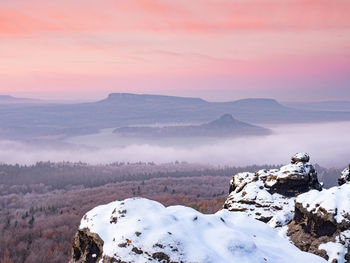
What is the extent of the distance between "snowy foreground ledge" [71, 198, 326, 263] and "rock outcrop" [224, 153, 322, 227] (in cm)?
1642

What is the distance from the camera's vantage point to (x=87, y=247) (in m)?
15.6

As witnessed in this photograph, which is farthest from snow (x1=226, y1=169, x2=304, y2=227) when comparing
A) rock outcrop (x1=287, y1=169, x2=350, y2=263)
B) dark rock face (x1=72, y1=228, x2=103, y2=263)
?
dark rock face (x1=72, y1=228, x2=103, y2=263)

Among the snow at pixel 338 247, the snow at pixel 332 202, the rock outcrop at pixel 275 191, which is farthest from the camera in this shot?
the rock outcrop at pixel 275 191

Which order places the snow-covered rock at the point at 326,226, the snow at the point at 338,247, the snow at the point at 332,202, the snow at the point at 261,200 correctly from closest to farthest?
the snow at the point at 338,247 → the snow-covered rock at the point at 326,226 → the snow at the point at 332,202 → the snow at the point at 261,200

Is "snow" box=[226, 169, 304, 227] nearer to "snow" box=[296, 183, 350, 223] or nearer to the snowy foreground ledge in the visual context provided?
"snow" box=[296, 183, 350, 223]

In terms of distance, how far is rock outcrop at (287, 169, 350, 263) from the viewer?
21844 mm

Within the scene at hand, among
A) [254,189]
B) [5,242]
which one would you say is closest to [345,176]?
[254,189]

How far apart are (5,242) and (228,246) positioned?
15001 centimetres

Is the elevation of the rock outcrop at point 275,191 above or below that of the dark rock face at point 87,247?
below

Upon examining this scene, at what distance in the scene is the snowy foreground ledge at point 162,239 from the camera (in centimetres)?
1350

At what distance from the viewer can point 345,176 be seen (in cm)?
3906

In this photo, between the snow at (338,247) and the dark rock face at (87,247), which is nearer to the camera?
the dark rock face at (87,247)

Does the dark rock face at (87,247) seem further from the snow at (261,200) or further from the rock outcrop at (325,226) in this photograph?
the snow at (261,200)

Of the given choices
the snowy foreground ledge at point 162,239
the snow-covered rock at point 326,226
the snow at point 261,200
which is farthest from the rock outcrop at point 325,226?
the snowy foreground ledge at point 162,239
